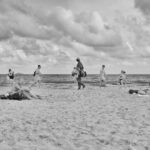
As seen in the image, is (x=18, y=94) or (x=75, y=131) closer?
(x=75, y=131)

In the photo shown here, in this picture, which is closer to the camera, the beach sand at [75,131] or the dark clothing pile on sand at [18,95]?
the beach sand at [75,131]

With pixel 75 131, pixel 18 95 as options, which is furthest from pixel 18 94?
pixel 75 131

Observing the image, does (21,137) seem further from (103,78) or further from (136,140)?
(103,78)

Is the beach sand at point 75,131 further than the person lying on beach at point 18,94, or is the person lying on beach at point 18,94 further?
the person lying on beach at point 18,94

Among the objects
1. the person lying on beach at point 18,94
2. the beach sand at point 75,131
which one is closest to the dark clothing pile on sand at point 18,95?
the person lying on beach at point 18,94

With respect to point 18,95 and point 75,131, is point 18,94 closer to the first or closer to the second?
point 18,95

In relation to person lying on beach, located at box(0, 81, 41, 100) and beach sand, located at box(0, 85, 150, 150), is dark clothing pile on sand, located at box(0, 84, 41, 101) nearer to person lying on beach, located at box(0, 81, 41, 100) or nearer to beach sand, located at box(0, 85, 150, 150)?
person lying on beach, located at box(0, 81, 41, 100)

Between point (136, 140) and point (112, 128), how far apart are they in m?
1.26

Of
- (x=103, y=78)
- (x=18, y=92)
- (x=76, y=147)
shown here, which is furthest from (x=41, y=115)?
(x=103, y=78)

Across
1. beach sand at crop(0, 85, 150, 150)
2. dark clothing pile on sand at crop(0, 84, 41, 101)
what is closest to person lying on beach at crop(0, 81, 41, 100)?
dark clothing pile on sand at crop(0, 84, 41, 101)

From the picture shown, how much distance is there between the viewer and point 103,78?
2706 cm

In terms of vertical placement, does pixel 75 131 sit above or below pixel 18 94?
below

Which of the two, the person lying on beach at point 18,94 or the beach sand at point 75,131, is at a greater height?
the person lying on beach at point 18,94

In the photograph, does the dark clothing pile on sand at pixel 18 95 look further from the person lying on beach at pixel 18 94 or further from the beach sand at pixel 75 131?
the beach sand at pixel 75 131
